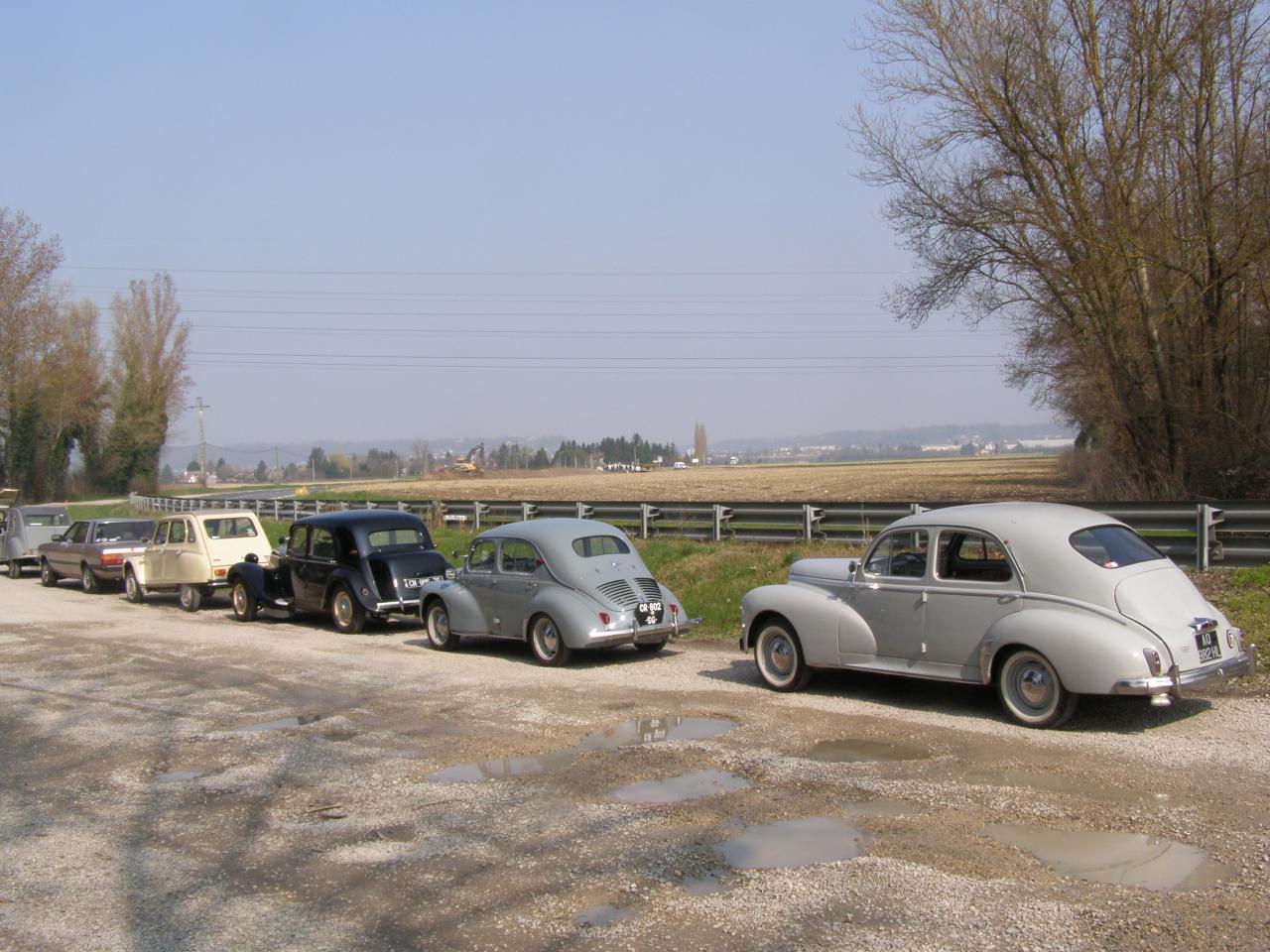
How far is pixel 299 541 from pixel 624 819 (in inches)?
479

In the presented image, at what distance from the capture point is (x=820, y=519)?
2022cm

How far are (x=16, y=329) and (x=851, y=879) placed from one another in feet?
221

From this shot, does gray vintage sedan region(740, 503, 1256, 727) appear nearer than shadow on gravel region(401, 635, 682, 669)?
Yes

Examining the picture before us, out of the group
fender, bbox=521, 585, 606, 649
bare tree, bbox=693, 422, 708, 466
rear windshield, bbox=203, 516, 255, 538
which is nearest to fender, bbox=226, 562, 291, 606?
rear windshield, bbox=203, 516, 255, 538

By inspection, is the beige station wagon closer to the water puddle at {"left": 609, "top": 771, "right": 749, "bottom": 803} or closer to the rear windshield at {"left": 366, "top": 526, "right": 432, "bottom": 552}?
the rear windshield at {"left": 366, "top": 526, "right": 432, "bottom": 552}

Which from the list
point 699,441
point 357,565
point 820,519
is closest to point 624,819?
point 357,565

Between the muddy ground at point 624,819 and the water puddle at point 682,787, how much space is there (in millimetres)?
30

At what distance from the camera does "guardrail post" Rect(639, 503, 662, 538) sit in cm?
2360

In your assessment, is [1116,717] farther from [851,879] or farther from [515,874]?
[515,874]

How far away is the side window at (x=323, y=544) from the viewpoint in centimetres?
1709

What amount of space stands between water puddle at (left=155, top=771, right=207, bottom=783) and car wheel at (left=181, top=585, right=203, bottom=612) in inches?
506

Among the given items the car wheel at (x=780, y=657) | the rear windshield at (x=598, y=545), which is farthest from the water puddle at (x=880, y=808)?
the rear windshield at (x=598, y=545)

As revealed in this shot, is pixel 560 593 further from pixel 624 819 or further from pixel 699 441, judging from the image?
pixel 699 441

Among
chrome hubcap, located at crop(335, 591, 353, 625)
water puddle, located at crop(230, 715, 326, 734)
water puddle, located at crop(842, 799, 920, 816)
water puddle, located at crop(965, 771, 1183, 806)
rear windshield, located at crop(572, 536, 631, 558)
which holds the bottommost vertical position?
water puddle, located at crop(230, 715, 326, 734)
